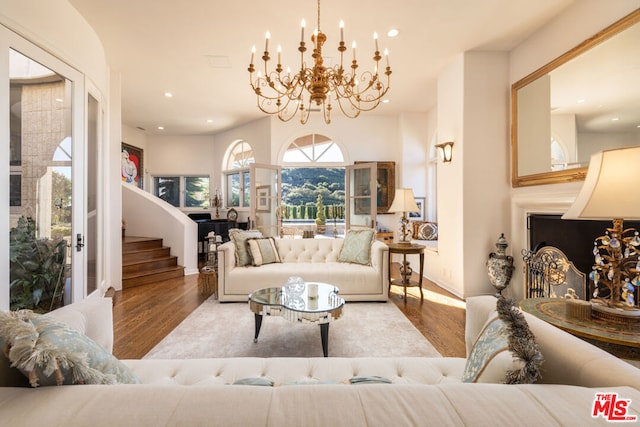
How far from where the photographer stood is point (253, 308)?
248 cm

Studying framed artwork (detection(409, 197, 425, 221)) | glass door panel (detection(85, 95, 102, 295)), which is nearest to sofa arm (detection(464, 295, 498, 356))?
glass door panel (detection(85, 95, 102, 295))

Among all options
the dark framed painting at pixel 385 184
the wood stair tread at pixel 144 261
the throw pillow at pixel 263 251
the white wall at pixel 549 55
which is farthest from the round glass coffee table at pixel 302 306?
the dark framed painting at pixel 385 184

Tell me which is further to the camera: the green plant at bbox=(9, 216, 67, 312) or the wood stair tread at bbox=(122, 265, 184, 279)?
the wood stair tread at bbox=(122, 265, 184, 279)

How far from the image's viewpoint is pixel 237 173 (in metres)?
7.47

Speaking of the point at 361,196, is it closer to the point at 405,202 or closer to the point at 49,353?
the point at 405,202

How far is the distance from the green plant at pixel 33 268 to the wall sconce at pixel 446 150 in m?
4.58

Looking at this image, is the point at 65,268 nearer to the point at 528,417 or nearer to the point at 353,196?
the point at 528,417

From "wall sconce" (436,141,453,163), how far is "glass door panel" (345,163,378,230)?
5.11 feet

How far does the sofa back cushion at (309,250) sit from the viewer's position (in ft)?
13.6

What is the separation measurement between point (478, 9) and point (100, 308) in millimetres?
3936

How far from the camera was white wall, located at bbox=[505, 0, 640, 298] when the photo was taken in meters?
2.56

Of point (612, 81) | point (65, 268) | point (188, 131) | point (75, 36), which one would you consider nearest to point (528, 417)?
point (612, 81)

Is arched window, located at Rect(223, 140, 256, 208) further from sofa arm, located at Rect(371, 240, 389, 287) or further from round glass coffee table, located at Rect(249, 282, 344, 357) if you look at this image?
round glass coffee table, located at Rect(249, 282, 344, 357)

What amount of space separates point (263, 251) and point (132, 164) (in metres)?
5.41
